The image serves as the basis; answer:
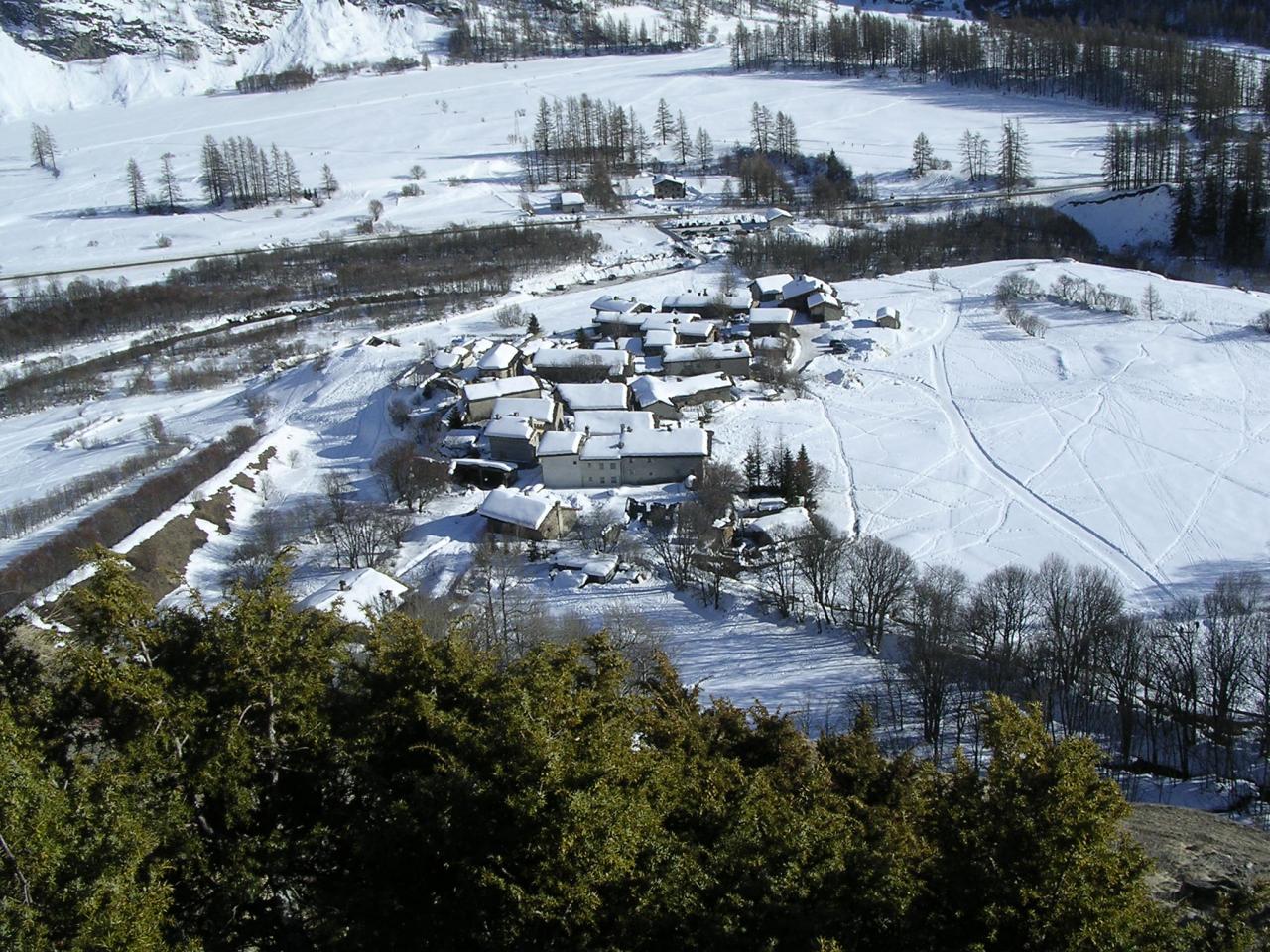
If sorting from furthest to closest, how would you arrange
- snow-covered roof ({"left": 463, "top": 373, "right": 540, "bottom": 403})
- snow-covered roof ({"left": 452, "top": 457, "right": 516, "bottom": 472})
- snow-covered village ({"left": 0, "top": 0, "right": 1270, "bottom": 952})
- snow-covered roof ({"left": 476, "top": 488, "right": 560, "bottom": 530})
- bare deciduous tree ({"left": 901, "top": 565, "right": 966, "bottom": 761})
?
snow-covered roof ({"left": 463, "top": 373, "right": 540, "bottom": 403}) < snow-covered roof ({"left": 452, "top": 457, "right": 516, "bottom": 472}) < snow-covered roof ({"left": 476, "top": 488, "right": 560, "bottom": 530}) < bare deciduous tree ({"left": 901, "top": 565, "right": 966, "bottom": 761}) < snow-covered village ({"left": 0, "top": 0, "right": 1270, "bottom": 952})

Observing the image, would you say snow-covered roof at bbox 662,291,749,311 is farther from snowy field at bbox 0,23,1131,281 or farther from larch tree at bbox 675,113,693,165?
larch tree at bbox 675,113,693,165

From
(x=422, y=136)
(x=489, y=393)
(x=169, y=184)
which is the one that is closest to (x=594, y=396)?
(x=489, y=393)

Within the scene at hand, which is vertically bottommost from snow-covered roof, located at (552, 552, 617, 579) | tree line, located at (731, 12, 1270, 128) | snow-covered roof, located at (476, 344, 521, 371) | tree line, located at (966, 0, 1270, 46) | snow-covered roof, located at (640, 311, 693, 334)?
snow-covered roof, located at (552, 552, 617, 579)

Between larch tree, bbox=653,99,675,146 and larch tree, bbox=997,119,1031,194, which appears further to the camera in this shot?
larch tree, bbox=653,99,675,146

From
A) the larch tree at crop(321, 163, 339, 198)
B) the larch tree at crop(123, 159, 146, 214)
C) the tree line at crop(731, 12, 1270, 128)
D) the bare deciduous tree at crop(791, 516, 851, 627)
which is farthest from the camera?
the tree line at crop(731, 12, 1270, 128)

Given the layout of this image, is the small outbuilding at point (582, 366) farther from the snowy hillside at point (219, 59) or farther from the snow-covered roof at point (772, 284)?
the snowy hillside at point (219, 59)

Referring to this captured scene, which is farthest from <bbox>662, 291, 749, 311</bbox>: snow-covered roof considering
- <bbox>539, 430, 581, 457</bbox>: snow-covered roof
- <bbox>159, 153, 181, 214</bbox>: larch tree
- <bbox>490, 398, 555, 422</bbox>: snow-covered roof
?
<bbox>159, 153, 181, 214</bbox>: larch tree

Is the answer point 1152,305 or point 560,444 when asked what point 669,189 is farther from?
point 560,444
